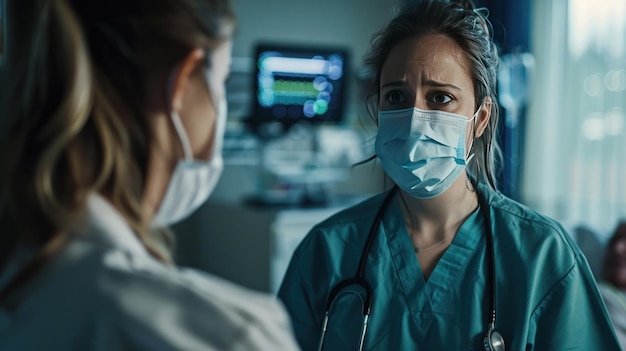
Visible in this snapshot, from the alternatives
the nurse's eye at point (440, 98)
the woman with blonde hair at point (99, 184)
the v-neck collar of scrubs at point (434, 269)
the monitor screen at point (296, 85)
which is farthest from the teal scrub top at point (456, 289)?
the monitor screen at point (296, 85)

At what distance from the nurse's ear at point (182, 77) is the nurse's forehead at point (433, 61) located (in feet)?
2.08

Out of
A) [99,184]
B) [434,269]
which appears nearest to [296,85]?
[434,269]

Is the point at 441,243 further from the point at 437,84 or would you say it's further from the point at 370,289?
the point at 437,84

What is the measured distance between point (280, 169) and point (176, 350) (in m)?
2.63

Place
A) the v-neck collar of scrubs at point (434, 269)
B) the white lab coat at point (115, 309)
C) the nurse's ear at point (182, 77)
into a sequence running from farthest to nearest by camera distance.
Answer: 1. the v-neck collar of scrubs at point (434, 269)
2. the nurse's ear at point (182, 77)
3. the white lab coat at point (115, 309)

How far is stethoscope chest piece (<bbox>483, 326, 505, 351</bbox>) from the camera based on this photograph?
1.18 meters

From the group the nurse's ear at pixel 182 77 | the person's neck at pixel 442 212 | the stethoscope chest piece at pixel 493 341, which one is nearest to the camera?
the nurse's ear at pixel 182 77

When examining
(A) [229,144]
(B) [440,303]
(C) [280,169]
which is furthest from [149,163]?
(A) [229,144]

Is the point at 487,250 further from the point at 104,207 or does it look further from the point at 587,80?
the point at 587,80

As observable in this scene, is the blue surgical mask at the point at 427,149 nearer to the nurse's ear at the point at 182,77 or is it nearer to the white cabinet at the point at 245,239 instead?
the nurse's ear at the point at 182,77

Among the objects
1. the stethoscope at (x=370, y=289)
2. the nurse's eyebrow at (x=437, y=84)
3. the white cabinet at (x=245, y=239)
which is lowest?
the white cabinet at (x=245, y=239)

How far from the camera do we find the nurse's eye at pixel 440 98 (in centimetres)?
134

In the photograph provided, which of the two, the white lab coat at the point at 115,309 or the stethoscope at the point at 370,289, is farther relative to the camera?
the stethoscope at the point at 370,289

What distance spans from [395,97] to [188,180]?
63cm
